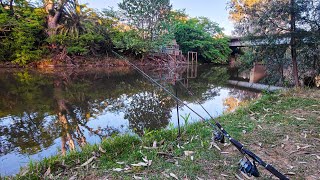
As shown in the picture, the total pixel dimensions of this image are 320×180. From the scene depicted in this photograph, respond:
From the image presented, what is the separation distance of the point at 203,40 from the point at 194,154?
24193 millimetres

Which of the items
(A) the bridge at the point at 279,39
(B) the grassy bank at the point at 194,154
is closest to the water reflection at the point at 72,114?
(B) the grassy bank at the point at 194,154

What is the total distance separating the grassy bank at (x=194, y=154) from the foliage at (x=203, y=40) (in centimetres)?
2149

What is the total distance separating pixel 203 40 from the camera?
2559 cm

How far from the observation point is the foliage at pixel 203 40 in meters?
24.8

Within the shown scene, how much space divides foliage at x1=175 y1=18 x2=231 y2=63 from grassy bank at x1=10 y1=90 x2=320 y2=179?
2149 centimetres

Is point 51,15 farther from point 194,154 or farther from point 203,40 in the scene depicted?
point 194,154

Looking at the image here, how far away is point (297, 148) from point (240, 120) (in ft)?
4.08

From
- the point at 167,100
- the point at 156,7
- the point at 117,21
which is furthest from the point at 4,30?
the point at 167,100

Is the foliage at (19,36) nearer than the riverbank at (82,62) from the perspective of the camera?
Yes

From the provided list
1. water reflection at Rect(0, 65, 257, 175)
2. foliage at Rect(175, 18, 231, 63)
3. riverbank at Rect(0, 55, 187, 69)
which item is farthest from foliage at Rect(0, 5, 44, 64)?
foliage at Rect(175, 18, 231, 63)

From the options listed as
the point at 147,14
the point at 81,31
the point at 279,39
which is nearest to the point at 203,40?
the point at 147,14

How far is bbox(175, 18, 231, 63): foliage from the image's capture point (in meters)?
24.8

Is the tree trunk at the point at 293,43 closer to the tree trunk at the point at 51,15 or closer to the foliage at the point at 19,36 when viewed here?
the foliage at the point at 19,36

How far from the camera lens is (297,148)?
2.78 m
